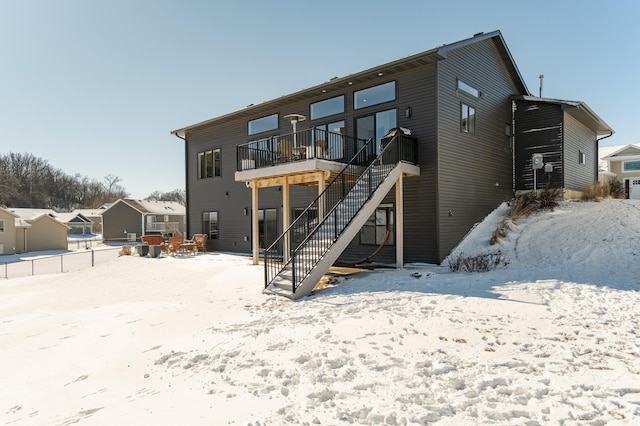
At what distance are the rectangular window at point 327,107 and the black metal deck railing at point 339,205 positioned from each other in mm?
2073

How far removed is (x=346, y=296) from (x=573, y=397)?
14.7 feet

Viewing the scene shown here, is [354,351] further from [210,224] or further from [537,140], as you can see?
[210,224]

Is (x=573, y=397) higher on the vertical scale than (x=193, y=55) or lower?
lower

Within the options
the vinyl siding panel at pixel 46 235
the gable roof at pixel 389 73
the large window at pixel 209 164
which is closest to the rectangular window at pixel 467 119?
the gable roof at pixel 389 73

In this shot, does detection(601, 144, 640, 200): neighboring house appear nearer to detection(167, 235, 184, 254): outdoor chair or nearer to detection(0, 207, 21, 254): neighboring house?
detection(167, 235, 184, 254): outdoor chair

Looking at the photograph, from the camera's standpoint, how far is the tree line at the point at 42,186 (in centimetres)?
5981

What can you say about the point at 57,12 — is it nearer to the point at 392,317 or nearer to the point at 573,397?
the point at 392,317

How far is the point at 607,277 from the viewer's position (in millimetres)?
7738

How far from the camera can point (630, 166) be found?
26.7 m

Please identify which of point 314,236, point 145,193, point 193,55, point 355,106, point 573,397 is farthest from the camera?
point 145,193

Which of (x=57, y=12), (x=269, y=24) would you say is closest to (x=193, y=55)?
(x=269, y=24)

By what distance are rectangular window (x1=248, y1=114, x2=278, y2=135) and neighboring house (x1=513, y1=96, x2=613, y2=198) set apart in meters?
10.2

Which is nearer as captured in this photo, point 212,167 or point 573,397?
point 573,397

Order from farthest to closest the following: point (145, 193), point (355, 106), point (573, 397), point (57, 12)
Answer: point (145, 193)
point (355, 106)
point (57, 12)
point (573, 397)
